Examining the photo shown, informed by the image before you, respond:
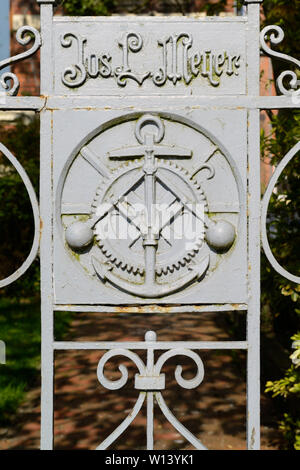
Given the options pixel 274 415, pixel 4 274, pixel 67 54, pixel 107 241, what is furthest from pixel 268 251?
pixel 4 274

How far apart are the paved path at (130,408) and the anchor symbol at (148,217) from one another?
249cm

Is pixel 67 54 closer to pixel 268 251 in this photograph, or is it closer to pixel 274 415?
pixel 268 251

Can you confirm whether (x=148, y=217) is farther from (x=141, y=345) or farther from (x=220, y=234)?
(x=141, y=345)

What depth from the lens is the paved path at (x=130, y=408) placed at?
448 cm

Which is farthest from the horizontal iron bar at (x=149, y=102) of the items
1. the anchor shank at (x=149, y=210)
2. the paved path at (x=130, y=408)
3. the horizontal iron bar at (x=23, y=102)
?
the paved path at (x=130, y=408)

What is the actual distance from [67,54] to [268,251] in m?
1.05

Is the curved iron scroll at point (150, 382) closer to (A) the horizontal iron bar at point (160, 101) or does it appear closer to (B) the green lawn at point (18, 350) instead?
(A) the horizontal iron bar at point (160, 101)

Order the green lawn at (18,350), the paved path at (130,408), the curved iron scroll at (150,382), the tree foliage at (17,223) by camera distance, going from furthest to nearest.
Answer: the tree foliage at (17,223) → the green lawn at (18,350) → the paved path at (130,408) → the curved iron scroll at (150,382)

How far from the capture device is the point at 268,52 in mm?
2229

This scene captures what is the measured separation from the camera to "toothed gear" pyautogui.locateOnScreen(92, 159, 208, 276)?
224 cm

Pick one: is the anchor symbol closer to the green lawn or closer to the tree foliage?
the green lawn

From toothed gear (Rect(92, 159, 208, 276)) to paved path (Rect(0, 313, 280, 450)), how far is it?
8.29 ft

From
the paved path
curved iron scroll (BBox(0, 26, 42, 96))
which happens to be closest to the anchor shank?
curved iron scroll (BBox(0, 26, 42, 96))

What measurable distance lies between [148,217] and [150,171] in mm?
171
